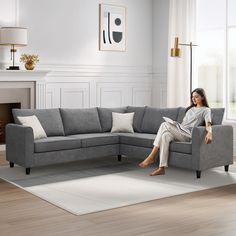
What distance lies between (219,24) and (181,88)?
125cm

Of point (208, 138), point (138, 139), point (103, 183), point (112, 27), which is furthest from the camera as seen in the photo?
point (112, 27)

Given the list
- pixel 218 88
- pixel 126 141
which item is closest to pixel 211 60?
pixel 218 88

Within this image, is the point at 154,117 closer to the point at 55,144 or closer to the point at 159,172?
the point at 159,172

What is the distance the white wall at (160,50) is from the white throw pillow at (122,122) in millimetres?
2091

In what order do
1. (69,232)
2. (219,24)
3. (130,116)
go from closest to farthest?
(69,232) → (130,116) → (219,24)

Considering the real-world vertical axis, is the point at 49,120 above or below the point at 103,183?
above

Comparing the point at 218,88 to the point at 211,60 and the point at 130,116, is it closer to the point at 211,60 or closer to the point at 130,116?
the point at 211,60

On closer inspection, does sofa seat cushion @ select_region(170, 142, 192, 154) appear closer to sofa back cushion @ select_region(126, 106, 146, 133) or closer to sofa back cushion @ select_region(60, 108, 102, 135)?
sofa back cushion @ select_region(126, 106, 146, 133)

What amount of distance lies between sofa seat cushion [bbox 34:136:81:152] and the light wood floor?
1128 millimetres

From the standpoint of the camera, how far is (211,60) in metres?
8.14

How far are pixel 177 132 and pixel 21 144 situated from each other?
73.4 inches

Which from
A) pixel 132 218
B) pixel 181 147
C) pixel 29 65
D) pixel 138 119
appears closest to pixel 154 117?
pixel 138 119

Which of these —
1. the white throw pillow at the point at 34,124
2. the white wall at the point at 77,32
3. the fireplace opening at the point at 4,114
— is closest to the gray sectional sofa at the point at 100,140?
the white throw pillow at the point at 34,124

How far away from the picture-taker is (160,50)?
8.95m
